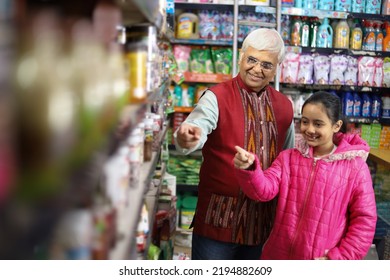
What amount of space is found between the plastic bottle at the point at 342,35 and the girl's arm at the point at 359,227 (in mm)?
3005

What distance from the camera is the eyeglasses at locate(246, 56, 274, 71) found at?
89.7 inches

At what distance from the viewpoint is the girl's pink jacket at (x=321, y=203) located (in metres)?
2.09

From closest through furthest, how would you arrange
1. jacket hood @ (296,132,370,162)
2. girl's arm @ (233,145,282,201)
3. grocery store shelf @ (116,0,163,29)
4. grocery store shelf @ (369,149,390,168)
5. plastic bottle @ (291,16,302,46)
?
1. grocery store shelf @ (116,0,163,29)
2. girl's arm @ (233,145,282,201)
3. jacket hood @ (296,132,370,162)
4. grocery store shelf @ (369,149,390,168)
5. plastic bottle @ (291,16,302,46)

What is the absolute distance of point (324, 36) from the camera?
4.82 metres

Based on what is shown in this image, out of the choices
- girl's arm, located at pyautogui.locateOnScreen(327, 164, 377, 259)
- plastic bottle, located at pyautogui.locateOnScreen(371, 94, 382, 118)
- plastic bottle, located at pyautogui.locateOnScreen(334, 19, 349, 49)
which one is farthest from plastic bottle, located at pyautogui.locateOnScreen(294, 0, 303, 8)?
girl's arm, located at pyautogui.locateOnScreen(327, 164, 377, 259)

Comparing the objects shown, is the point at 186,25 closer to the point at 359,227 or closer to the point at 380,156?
the point at 380,156

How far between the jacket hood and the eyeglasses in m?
0.35

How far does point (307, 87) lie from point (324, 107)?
2871 mm

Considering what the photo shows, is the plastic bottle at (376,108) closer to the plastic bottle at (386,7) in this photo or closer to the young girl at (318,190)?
the plastic bottle at (386,7)

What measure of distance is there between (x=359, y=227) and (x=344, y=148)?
0.33 metres

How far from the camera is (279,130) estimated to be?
2406mm

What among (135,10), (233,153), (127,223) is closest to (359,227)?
(233,153)

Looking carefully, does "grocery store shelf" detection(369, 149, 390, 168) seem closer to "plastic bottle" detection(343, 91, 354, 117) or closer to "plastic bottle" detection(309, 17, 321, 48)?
"plastic bottle" detection(343, 91, 354, 117)
